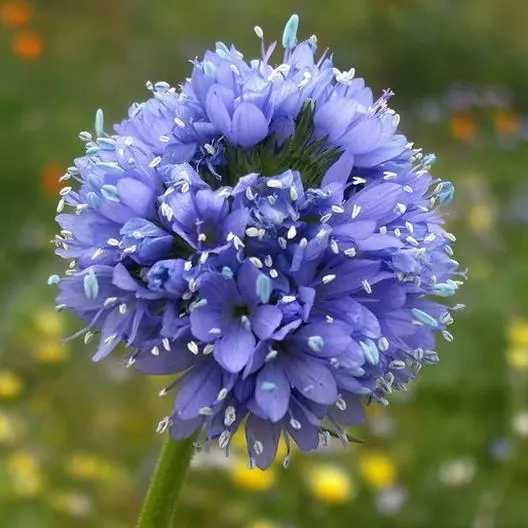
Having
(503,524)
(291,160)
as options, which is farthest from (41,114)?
(291,160)

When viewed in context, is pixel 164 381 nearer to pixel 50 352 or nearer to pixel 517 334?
pixel 50 352

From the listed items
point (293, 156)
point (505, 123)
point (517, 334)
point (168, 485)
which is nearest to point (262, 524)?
point (517, 334)

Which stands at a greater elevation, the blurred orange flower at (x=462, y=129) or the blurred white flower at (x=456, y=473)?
the blurred orange flower at (x=462, y=129)

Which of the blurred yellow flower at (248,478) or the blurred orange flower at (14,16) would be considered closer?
the blurred yellow flower at (248,478)

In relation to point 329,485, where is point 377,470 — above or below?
above

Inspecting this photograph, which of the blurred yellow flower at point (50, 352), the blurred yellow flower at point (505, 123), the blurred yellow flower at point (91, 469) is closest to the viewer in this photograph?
the blurred yellow flower at point (91, 469)

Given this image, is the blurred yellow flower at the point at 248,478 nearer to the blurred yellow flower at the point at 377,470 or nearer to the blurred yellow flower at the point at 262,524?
the blurred yellow flower at the point at 262,524

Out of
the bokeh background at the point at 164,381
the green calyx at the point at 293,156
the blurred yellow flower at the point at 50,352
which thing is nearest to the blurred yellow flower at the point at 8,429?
the bokeh background at the point at 164,381
